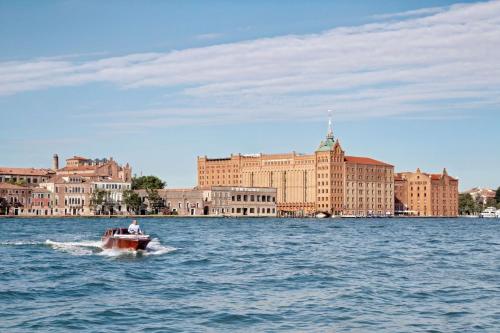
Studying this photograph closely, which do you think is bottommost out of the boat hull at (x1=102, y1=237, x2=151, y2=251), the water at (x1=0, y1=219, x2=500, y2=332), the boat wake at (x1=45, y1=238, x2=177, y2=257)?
the water at (x1=0, y1=219, x2=500, y2=332)

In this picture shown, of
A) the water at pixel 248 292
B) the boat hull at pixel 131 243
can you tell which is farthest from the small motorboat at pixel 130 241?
the water at pixel 248 292

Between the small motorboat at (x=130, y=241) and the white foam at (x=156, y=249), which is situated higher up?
the small motorboat at (x=130, y=241)

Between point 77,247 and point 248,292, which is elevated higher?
point 77,247


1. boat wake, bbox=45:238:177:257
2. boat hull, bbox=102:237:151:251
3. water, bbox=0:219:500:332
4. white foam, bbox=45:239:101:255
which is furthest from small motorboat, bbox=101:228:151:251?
white foam, bbox=45:239:101:255

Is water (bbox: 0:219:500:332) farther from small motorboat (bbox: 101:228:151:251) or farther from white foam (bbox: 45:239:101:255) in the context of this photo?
white foam (bbox: 45:239:101:255)

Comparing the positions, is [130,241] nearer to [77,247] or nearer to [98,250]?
[98,250]

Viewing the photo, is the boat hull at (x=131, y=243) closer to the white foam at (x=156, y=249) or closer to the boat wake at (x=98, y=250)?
the boat wake at (x=98, y=250)

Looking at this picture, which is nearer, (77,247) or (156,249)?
(156,249)

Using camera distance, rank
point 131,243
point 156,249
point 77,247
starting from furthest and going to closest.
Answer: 1. point 77,247
2. point 156,249
3. point 131,243

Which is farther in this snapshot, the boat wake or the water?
the boat wake

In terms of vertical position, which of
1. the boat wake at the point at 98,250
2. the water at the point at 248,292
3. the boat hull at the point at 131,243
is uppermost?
the boat hull at the point at 131,243

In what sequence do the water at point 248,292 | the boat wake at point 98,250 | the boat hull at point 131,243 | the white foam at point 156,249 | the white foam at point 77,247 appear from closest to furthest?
1. the water at point 248,292
2. the boat wake at point 98,250
3. the boat hull at point 131,243
4. the white foam at point 156,249
5. the white foam at point 77,247

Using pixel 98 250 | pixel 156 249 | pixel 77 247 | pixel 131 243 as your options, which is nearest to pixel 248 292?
pixel 131 243

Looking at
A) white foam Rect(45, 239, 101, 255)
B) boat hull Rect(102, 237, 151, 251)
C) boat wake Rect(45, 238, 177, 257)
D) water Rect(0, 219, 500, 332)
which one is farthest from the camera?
white foam Rect(45, 239, 101, 255)
